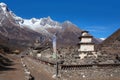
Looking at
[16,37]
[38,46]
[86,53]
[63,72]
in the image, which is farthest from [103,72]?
[16,37]

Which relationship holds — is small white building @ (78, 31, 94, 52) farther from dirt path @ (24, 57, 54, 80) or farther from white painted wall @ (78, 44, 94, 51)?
dirt path @ (24, 57, 54, 80)

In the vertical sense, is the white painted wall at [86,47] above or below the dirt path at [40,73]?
above

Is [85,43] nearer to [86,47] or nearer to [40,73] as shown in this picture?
[86,47]

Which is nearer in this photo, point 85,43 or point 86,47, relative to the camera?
point 85,43

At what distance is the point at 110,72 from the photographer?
20078 mm

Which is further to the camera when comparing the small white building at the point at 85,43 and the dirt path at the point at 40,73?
the small white building at the point at 85,43

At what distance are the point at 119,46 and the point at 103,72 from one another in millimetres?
21930

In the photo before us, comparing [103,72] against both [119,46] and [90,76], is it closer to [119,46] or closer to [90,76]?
[90,76]

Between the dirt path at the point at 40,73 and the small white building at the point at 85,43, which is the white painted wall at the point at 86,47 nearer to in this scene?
the small white building at the point at 85,43

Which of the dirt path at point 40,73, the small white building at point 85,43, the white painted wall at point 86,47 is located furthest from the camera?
the white painted wall at point 86,47

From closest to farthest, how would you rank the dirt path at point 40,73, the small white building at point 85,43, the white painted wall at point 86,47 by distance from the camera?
1. the dirt path at point 40,73
2. the small white building at point 85,43
3. the white painted wall at point 86,47

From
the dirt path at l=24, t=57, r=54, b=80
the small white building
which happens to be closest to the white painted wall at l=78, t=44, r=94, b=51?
the small white building

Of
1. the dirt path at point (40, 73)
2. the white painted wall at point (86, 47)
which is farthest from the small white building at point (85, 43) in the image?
the dirt path at point (40, 73)

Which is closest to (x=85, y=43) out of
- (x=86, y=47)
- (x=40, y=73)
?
(x=86, y=47)
